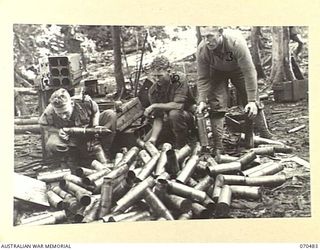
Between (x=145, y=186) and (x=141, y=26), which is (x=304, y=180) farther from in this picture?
(x=141, y=26)

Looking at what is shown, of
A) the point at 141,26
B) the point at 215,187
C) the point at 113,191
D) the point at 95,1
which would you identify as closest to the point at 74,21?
the point at 95,1

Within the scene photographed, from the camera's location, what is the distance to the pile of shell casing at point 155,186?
2.40m

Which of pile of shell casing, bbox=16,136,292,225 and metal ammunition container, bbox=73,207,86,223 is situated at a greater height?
pile of shell casing, bbox=16,136,292,225

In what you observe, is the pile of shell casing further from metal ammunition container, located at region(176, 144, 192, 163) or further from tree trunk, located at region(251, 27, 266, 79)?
tree trunk, located at region(251, 27, 266, 79)

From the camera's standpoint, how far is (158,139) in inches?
97.7

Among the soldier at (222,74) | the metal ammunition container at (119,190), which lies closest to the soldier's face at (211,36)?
the soldier at (222,74)

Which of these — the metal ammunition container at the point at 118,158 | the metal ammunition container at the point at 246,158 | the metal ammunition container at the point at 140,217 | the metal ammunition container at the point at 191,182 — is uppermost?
the metal ammunition container at the point at 118,158

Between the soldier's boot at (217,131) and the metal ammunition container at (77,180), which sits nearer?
→ the metal ammunition container at (77,180)

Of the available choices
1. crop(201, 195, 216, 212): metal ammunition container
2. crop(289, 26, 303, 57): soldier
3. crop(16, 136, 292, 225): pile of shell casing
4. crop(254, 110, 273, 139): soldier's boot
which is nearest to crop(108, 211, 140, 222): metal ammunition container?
crop(16, 136, 292, 225): pile of shell casing

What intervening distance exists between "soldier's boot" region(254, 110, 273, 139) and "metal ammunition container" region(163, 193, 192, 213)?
479 mm

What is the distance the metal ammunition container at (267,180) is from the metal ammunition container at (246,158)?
0.07 m

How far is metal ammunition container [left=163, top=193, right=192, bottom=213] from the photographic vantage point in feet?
7.89

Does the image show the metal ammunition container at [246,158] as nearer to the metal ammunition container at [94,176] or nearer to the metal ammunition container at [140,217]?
the metal ammunition container at [140,217]

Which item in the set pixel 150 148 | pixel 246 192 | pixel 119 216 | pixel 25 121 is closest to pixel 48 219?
pixel 119 216
